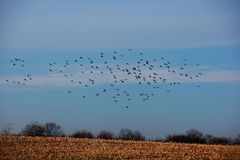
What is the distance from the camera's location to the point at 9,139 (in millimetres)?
44781

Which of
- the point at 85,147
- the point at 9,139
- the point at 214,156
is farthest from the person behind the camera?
the point at 9,139

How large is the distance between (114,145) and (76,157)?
7.46 metres

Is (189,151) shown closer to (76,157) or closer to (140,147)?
(140,147)

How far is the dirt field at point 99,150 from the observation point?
123 ft

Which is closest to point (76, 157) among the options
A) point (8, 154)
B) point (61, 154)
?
point (61, 154)

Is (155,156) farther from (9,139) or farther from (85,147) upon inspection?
(9,139)

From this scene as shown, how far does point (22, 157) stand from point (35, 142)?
829cm

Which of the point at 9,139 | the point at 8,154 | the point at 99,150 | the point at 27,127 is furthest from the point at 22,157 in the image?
the point at 27,127

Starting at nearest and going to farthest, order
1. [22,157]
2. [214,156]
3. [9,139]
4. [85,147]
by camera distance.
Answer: [22,157] < [214,156] < [85,147] < [9,139]

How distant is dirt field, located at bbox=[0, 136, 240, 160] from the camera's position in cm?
3744

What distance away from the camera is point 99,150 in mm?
40281

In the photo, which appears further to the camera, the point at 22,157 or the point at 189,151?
the point at 189,151

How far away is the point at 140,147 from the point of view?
141 feet

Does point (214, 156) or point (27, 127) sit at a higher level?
point (27, 127)
